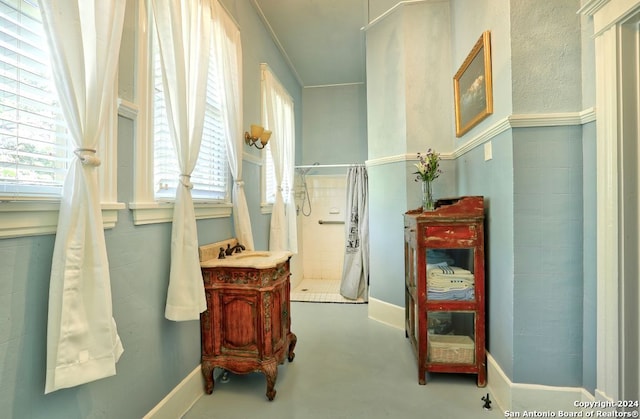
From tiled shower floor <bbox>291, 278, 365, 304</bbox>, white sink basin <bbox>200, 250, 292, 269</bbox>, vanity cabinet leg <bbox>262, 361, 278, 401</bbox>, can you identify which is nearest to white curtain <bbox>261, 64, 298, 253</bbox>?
tiled shower floor <bbox>291, 278, 365, 304</bbox>

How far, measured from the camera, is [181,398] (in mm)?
1741

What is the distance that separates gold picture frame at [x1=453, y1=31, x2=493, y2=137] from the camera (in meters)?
1.94

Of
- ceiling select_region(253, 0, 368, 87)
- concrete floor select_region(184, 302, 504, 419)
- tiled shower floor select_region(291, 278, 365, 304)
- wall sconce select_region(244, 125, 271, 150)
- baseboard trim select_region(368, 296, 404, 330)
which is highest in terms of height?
ceiling select_region(253, 0, 368, 87)

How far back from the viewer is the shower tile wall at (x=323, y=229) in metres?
4.84

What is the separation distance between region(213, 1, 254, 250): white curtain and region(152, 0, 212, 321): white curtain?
40 cm

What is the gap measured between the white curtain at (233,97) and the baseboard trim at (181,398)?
938 millimetres

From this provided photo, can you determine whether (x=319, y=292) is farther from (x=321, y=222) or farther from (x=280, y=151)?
(x=280, y=151)

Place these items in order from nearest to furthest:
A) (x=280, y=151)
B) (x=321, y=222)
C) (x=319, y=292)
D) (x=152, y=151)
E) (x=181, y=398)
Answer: (x=152, y=151), (x=181, y=398), (x=280, y=151), (x=319, y=292), (x=321, y=222)

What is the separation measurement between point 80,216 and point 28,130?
34cm

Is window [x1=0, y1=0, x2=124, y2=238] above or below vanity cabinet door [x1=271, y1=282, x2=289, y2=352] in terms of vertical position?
above

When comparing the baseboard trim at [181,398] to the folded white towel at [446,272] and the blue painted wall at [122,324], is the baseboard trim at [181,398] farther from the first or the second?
the folded white towel at [446,272]

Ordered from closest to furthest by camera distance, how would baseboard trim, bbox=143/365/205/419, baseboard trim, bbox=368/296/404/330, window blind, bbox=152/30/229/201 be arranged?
1. baseboard trim, bbox=143/365/205/419
2. window blind, bbox=152/30/229/201
3. baseboard trim, bbox=368/296/404/330

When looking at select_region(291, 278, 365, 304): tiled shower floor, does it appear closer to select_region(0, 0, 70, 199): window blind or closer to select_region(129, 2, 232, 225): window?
select_region(129, 2, 232, 225): window

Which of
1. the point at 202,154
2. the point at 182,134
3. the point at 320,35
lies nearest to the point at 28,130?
the point at 182,134
